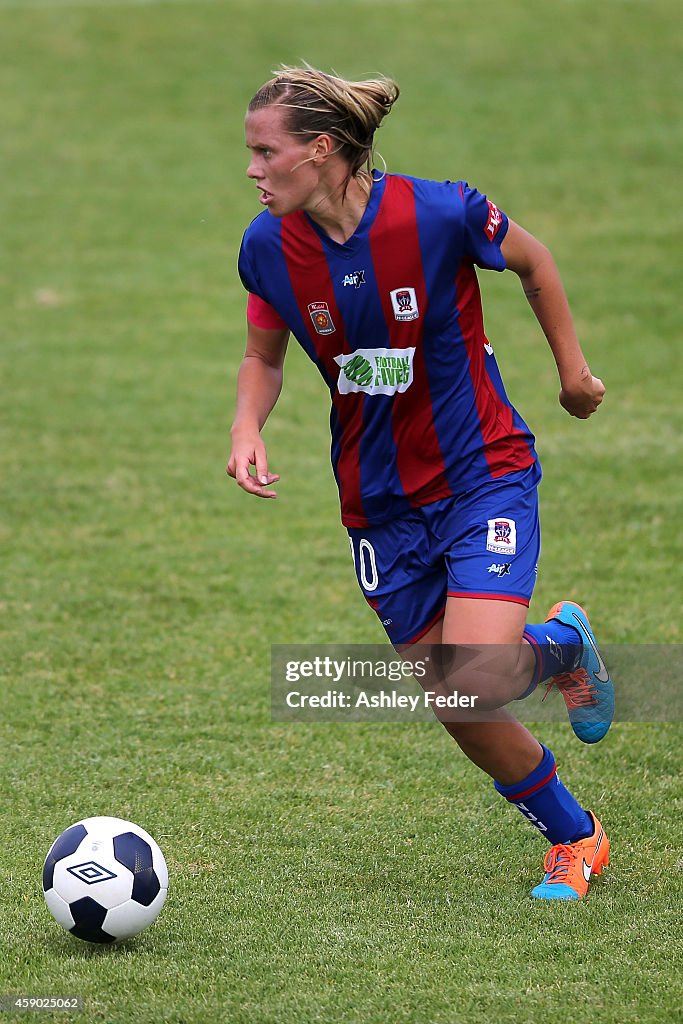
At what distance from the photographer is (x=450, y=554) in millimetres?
4012

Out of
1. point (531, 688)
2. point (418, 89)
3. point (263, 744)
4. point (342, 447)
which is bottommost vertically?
point (263, 744)

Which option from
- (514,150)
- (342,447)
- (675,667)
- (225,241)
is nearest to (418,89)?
(514,150)

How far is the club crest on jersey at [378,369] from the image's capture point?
3.97 metres

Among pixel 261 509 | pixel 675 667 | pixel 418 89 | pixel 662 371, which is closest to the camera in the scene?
pixel 675 667

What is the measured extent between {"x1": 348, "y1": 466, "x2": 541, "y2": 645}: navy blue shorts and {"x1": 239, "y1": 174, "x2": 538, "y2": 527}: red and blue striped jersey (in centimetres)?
Result: 5

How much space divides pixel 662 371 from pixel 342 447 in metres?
7.49

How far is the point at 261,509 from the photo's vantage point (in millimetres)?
8688

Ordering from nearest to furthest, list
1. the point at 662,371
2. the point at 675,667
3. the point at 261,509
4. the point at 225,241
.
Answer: the point at 675,667, the point at 261,509, the point at 662,371, the point at 225,241

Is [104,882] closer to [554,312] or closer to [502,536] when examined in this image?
[502,536]

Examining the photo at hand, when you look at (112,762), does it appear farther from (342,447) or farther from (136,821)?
(342,447)

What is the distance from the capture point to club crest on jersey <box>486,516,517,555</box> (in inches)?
156

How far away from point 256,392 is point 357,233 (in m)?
0.60

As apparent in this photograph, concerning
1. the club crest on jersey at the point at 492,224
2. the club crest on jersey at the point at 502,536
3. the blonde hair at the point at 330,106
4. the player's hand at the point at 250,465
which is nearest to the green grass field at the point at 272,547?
the club crest on jersey at the point at 502,536

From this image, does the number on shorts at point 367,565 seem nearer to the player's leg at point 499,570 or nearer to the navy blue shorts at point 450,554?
the navy blue shorts at point 450,554
